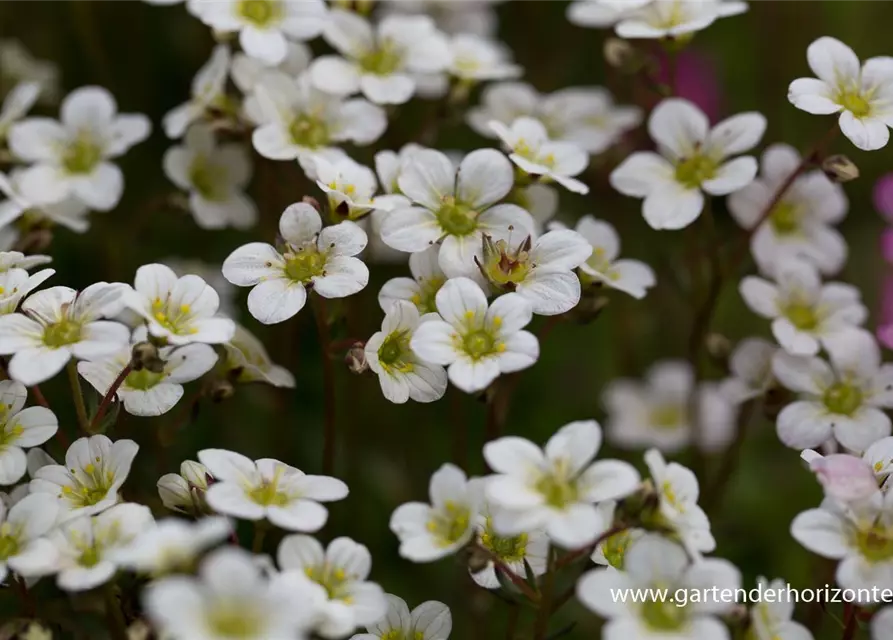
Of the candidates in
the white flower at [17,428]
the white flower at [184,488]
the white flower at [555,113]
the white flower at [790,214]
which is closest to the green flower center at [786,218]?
the white flower at [790,214]

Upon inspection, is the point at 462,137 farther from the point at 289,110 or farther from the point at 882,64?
the point at 882,64

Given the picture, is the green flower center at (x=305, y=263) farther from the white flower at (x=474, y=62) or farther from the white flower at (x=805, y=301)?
the white flower at (x=805, y=301)

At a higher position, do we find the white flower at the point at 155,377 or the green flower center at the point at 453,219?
the green flower center at the point at 453,219

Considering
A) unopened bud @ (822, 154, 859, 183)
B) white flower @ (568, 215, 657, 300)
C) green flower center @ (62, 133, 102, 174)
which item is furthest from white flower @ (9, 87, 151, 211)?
unopened bud @ (822, 154, 859, 183)

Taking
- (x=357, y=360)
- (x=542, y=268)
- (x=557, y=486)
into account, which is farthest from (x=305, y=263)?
(x=557, y=486)

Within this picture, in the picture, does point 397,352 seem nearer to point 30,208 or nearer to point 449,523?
point 449,523

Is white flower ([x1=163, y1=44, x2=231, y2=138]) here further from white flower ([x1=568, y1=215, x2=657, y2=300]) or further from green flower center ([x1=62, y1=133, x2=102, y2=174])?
white flower ([x1=568, y1=215, x2=657, y2=300])
